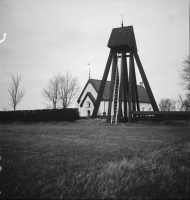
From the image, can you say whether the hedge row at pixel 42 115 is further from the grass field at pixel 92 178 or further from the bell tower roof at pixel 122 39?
the grass field at pixel 92 178

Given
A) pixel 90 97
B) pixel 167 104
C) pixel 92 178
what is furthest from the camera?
pixel 167 104

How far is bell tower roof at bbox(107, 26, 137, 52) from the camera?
1738 cm

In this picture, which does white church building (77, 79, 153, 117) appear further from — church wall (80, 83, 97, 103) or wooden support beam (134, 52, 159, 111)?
wooden support beam (134, 52, 159, 111)

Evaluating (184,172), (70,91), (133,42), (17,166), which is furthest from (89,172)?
(70,91)

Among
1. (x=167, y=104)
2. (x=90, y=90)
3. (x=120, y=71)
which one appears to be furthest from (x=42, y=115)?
(x=167, y=104)

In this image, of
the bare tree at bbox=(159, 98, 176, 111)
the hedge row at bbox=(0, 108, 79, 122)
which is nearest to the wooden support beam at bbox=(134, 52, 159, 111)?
the hedge row at bbox=(0, 108, 79, 122)

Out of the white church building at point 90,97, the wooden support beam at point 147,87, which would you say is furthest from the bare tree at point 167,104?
the wooden support beam at point 147,87

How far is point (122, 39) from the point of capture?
17.7 meters

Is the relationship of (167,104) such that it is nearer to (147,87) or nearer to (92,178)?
(147,87)

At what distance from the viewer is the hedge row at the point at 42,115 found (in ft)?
67.9

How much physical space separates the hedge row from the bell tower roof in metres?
8.14

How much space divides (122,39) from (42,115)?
12.7 m

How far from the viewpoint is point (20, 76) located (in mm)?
32375

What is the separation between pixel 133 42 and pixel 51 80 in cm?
2353
